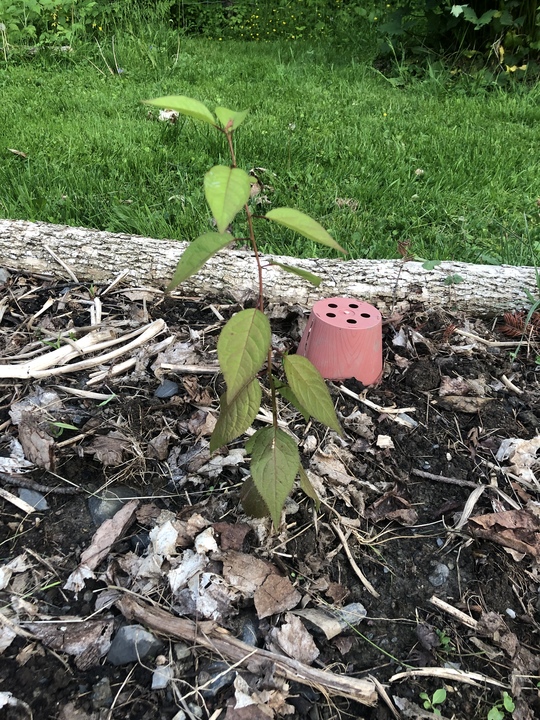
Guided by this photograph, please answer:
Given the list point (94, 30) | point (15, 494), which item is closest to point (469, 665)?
point (15, 494)

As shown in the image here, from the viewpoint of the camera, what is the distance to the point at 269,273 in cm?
249

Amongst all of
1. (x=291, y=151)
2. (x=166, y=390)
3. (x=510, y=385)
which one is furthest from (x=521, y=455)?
(x=291, y=151)

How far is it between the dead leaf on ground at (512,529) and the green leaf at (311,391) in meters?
0.68

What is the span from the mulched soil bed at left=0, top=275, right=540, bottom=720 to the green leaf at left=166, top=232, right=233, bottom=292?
31.8 inches

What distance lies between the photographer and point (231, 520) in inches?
64.3

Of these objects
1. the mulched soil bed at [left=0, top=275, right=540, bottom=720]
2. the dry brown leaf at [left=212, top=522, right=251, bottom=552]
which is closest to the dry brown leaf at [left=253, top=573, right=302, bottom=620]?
the mulched soil bed at [left=0, top=275, right=540, bottom=720]

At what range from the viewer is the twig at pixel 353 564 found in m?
1.53

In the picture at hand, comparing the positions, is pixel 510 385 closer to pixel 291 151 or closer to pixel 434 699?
pixel 434 699

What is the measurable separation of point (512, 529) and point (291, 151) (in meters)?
3.08

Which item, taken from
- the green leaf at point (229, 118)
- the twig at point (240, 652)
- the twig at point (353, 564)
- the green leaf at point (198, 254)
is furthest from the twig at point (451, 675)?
the green leaf at point (229, 118)

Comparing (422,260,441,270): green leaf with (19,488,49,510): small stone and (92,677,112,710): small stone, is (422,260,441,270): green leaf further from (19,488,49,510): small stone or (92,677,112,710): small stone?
(92,677,112,710): small stone

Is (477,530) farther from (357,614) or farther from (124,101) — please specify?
(124,101)

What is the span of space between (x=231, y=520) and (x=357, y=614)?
1.38 feet

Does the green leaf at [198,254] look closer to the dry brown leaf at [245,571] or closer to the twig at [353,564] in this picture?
the dry brown leaf at [245,571]
